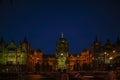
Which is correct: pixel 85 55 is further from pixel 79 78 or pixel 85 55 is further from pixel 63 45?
pixel 79 78

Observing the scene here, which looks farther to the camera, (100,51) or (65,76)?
(100,51)

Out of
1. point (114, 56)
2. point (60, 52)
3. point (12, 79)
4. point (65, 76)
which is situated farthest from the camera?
point (60, 52)

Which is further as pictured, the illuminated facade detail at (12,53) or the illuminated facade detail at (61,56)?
the illuminated facade detail at (61,56)

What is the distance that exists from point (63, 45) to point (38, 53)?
17128 millimetres

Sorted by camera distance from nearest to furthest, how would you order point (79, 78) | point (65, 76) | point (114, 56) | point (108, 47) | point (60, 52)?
point (65, 76) < point (79, 78) < point (114, 56) < point (108, 47) < point (60, 52)

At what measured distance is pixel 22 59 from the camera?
5876 inches

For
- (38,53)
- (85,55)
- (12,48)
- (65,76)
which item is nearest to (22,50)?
(12,48)

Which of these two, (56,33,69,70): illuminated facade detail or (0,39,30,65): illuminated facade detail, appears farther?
(56,33,69,70): illuminated facade detail

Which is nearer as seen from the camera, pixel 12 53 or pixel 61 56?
pixel 12 53

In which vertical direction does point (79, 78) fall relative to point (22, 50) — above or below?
below

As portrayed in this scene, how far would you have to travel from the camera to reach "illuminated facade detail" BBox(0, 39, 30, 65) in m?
148

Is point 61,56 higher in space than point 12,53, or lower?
lower

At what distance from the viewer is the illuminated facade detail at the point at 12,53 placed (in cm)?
14754

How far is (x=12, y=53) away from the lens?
150 meters
